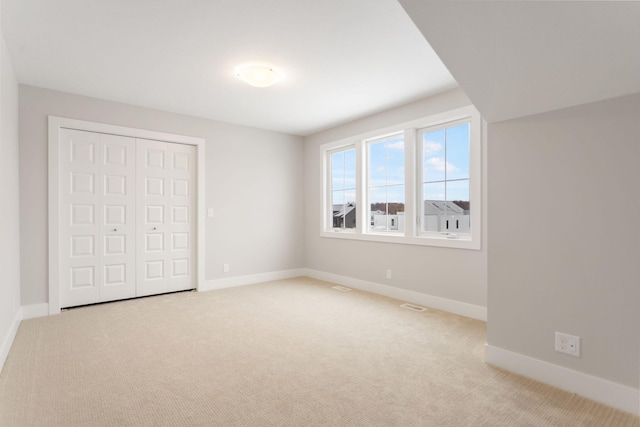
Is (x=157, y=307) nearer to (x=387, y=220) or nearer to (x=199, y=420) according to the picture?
(x=199, y=420)

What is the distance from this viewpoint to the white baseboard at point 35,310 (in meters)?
3.61

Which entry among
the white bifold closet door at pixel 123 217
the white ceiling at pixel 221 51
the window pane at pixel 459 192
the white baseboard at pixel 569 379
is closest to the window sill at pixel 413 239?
the window pane at pixel 459 192

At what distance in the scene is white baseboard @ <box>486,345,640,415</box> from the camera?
185 cm

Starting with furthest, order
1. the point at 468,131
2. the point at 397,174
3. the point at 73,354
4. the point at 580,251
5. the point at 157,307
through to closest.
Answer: the point at 397,174, the point at 157,307, the point at 468,131, the point at 73,354, the point at 580,251

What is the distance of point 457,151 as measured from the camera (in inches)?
152

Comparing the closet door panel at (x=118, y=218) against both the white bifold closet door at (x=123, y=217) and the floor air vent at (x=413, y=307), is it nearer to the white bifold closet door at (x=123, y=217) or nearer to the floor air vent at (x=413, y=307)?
the white bifold closet door at (x=123, y=217)

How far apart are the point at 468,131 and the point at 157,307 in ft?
13.7

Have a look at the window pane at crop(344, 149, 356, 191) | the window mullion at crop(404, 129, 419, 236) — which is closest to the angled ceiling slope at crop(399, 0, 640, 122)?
the window mullion at crop(404, 129, 419, 236)

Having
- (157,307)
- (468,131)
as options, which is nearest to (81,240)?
(157,307)

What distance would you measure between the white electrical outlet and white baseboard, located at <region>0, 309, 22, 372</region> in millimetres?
3792

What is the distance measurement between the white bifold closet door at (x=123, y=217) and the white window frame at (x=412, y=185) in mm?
2156

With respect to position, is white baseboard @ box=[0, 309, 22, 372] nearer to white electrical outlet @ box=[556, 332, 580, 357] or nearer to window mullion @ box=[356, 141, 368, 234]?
white electrical outlet @ box=[556, 332, 580, 357]

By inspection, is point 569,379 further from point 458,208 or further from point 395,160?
Result: point 395,160

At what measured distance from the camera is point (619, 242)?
1.88 m
